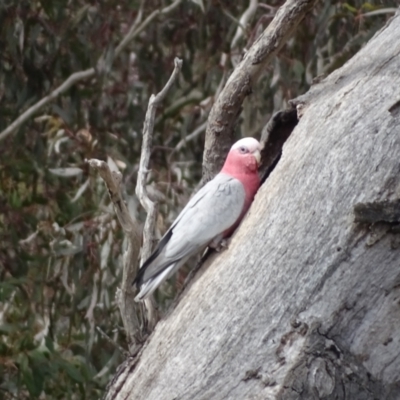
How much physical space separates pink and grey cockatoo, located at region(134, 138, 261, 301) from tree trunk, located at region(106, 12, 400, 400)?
0.10 meters

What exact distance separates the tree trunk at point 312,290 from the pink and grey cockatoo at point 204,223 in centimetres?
10

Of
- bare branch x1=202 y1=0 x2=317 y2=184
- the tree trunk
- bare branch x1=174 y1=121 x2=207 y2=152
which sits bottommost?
bare branch x1=174 y1=121 x2=207 y2=152

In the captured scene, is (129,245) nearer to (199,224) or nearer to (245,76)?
(199,224)

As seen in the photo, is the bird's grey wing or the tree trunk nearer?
the tree trunk

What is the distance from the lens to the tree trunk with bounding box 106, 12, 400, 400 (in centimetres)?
140

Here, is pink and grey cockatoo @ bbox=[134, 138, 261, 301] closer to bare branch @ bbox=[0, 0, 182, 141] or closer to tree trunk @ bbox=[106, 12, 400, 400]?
tree trunk @ bbox=[106, 12, 400, 400]

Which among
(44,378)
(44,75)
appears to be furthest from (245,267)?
(44,75)

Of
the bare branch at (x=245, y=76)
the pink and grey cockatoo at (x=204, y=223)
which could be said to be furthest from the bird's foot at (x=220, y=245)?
the bare branch at (x=245, y=76)

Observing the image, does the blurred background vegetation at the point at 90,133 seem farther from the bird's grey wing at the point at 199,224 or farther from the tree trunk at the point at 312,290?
the tree trunk at the point at 312,290

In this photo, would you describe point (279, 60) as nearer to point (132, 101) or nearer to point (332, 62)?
point (332, 62)

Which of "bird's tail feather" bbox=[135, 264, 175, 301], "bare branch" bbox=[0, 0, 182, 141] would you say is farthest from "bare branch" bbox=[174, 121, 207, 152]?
"bird's tail feather" bbox=[135, 264, 175, 301]

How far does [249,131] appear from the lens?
3.19 metres

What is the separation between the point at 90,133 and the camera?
10.3 ft

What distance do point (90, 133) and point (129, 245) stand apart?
147 centimetres
